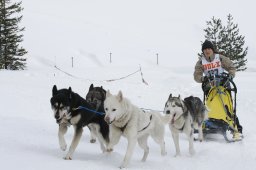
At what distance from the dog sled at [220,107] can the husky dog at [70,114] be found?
2488 millimetres

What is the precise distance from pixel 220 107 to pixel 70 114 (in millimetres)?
3228

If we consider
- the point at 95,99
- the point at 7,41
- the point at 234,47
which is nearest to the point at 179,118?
the point at 95,99

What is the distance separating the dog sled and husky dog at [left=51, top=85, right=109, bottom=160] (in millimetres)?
2488

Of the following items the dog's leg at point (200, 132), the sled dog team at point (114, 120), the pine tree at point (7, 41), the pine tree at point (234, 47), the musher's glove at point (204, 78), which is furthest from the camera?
the pine tree at point (234, 47)

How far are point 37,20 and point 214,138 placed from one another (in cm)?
5310

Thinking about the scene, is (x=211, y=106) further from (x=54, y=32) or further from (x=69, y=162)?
(x=54, y=32)

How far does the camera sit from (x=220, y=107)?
7.14m

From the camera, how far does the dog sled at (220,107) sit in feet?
23.1

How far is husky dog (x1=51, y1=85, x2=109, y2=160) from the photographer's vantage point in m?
4.76

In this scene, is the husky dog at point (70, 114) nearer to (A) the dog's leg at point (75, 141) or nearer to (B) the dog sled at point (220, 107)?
(A) the dog's leg at point (75, 141)

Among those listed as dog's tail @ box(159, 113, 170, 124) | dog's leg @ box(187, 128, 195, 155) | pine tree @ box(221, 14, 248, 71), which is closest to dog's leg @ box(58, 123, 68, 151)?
dog's tail @ box(159, 113, 170, 124)

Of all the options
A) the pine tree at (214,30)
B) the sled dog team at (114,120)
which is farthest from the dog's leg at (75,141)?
the pine tree at (214,30)

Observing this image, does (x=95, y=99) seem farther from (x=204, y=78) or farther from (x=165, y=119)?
(x=204, y=78)

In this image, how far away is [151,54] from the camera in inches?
2020
